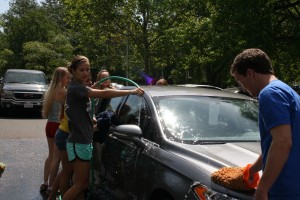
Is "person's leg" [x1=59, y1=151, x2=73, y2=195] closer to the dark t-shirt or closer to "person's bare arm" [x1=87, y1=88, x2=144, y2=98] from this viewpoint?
the dark t-shirt

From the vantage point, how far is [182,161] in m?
3.37

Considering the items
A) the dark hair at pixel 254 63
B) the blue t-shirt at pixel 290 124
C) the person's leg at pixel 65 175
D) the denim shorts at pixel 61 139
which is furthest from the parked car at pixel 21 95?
the blue t-shirt at pixel 290 124

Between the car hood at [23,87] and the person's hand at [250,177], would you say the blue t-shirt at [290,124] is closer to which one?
the person's hand at [250,177]

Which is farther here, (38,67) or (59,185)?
(38,67)

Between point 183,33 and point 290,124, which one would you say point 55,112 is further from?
point 183,33

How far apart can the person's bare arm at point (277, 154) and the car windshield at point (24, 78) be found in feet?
52.4

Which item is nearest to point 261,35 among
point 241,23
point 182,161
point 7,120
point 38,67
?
point 241,23

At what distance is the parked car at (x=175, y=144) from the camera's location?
3.24m

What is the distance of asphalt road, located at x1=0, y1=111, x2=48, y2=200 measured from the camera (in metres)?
6.39

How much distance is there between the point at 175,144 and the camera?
3658 mm

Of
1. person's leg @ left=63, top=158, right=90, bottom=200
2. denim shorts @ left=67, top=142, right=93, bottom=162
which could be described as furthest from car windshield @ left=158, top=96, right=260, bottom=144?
person's leg @ left=63, top=158, right=90, bottom=200

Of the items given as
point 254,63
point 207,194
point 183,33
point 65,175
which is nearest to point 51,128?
point 65,175

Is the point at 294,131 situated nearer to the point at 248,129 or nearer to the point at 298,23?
the point at 248,129

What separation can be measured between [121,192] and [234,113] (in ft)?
4.45
